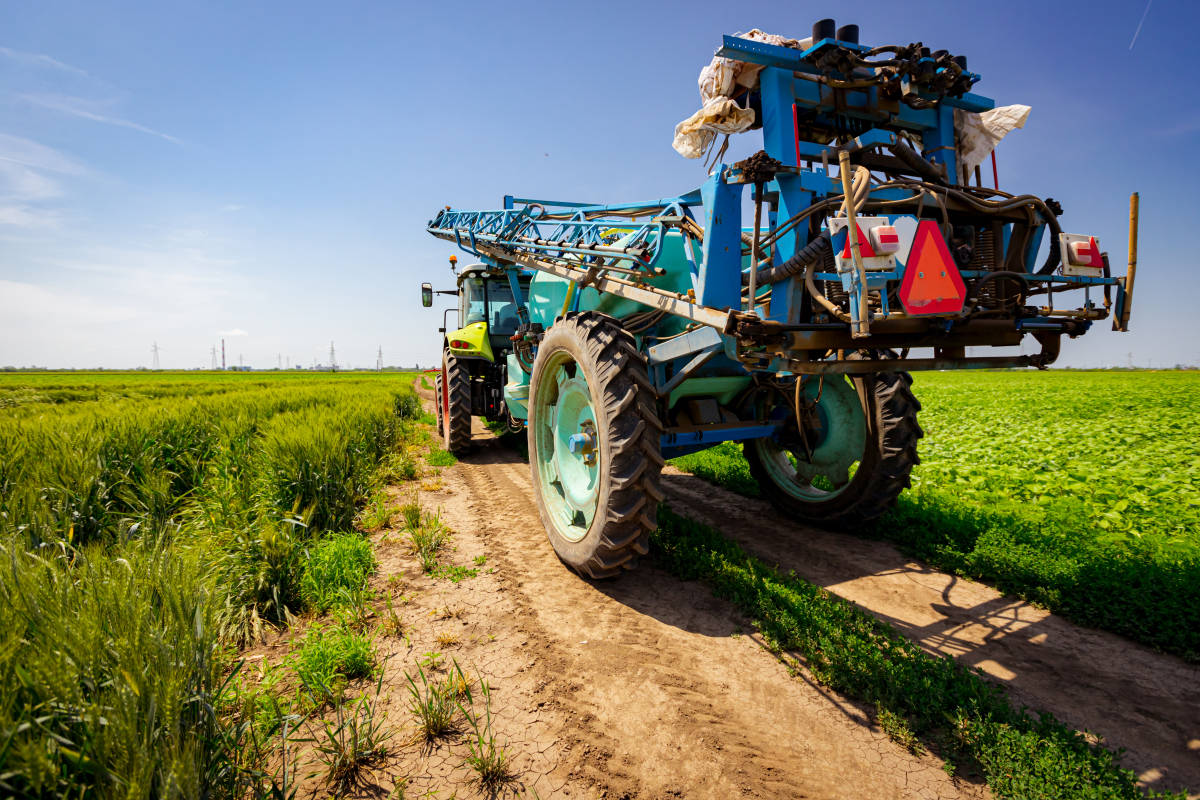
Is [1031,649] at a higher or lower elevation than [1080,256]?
lower

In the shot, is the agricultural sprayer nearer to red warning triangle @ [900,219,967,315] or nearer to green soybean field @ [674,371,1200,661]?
red warning triangle @ [900,219,967,315]

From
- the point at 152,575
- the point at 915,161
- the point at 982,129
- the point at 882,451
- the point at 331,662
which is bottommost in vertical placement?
the point at 331,662

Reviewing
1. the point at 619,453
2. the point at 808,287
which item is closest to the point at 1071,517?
the point at 808,287

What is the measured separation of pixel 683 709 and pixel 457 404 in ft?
21.1

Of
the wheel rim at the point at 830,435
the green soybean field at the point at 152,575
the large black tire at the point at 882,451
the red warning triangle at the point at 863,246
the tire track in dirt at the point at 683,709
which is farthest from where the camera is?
the wheel rim at the point at 830,435

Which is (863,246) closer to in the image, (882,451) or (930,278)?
(930,278)

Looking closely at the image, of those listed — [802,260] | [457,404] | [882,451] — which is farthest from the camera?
[457,404]

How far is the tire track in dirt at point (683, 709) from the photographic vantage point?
2062 mm

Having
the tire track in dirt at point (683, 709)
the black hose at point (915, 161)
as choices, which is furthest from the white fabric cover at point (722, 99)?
the tire track in dirt at point (683, 709)

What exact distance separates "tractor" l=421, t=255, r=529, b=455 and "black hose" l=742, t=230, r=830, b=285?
5.40 m

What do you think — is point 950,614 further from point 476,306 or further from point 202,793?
point 476,306

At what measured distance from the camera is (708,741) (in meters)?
2.27

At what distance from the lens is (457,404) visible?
819cm

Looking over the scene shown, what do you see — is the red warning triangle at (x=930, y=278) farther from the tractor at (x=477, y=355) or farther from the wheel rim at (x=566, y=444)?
the tractor at (x=477, y=355)
